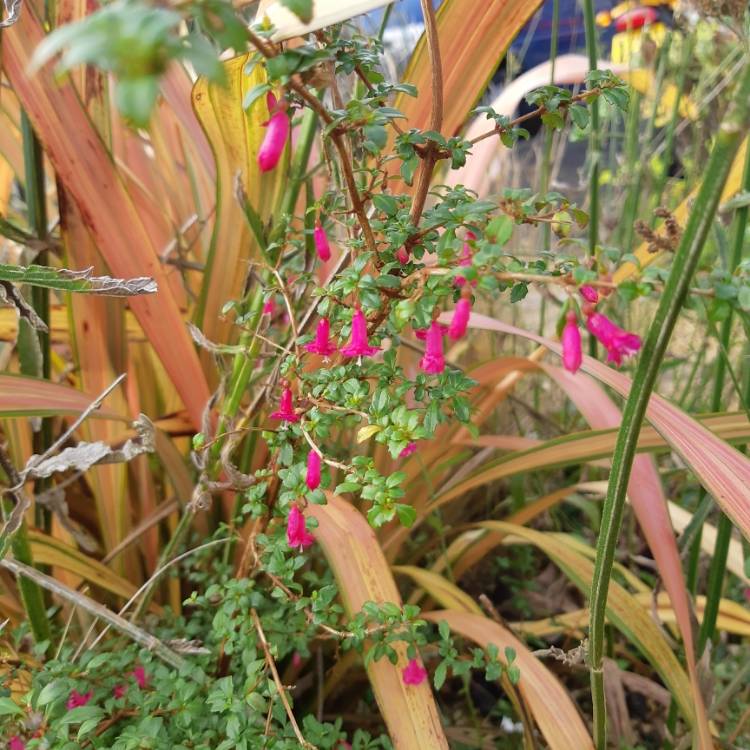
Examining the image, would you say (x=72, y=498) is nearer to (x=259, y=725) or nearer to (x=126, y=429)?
(x=126, y=429)

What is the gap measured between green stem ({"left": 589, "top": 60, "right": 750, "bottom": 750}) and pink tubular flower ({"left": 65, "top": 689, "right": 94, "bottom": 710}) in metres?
0.41

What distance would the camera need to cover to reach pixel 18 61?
0.69 metres

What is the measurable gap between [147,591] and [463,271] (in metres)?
0.49

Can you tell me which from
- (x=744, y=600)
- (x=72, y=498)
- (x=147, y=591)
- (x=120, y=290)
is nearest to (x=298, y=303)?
(x=120, y=290)

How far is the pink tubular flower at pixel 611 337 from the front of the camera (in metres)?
0.35

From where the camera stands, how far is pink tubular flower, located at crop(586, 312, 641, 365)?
0.35m

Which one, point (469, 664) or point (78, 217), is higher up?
point (78, 217)

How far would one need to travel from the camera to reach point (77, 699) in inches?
24.2

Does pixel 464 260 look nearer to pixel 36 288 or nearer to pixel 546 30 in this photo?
pixel 36 288

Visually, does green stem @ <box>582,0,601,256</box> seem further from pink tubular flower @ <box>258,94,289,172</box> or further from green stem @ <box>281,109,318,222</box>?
pink tubular flower @ <box>258,94,289,172</box>

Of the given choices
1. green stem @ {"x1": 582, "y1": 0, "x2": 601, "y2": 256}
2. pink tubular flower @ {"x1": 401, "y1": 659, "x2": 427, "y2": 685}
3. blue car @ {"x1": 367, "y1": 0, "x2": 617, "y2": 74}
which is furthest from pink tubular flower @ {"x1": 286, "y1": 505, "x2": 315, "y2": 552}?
blue car @ {"x1": 367, "y1": 0, "x2": 617, "y2": 74}

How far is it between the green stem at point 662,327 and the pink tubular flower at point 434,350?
11cm

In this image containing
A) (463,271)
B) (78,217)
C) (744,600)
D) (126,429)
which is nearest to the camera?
(463,271)

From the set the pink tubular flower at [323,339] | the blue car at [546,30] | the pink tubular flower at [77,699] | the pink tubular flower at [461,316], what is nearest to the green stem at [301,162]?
the pink tubular flower at [323,339]
